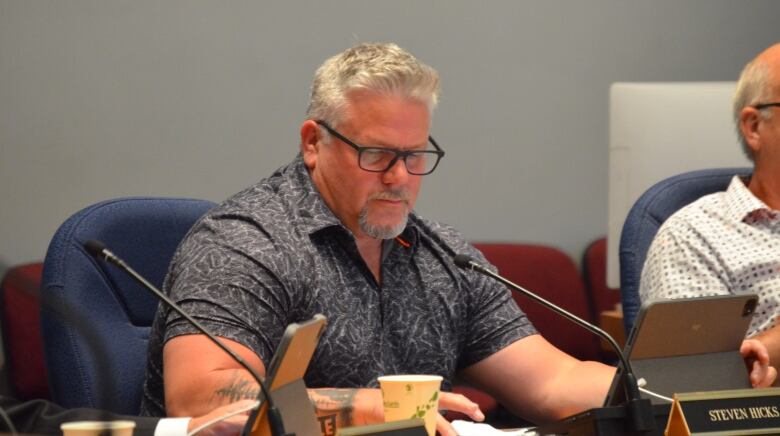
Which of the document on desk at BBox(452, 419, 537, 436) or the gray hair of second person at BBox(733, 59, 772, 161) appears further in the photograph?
the gray hair of second person at BBox(733, 59, 772, 161)

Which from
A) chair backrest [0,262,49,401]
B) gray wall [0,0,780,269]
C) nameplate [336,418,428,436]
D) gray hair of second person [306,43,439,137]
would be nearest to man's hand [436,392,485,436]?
nameplate [336,418,428,436]

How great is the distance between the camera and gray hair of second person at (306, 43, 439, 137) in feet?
7.09

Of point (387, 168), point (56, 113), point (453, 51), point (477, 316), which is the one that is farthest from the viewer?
point (453, 51)

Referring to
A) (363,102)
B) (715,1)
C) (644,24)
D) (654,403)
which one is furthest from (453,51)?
(654,403)

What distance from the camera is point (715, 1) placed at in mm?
4609

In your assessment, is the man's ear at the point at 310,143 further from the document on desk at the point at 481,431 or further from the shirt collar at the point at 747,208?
the shirt collar at the point at 747,208

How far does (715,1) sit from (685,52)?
262mm

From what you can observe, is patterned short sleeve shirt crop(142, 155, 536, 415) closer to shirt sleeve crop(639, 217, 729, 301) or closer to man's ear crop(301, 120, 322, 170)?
man's ear crop(301, 120, 322, 170)

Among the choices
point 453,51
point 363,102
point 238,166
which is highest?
point 363,102

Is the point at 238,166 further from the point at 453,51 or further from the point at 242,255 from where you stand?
the point at 242,255

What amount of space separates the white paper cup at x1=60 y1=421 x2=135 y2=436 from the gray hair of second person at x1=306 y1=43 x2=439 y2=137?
3.39 feet

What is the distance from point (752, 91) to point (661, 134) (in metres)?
0.23

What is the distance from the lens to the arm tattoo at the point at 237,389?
5.51ft

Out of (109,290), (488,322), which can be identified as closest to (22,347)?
(109,290)
